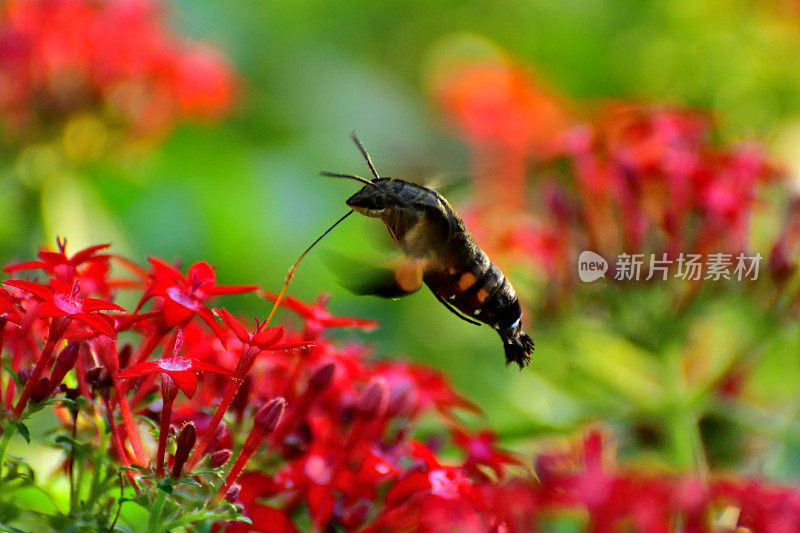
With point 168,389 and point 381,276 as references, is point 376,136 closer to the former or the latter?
A: point 381,276

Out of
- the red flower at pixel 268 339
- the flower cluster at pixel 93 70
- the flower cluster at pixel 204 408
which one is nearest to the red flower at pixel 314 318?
the flower cluster at pixel 204 408

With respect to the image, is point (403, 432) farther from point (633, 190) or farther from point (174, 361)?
point (633, 190)

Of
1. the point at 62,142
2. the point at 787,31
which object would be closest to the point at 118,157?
the point at 62,142

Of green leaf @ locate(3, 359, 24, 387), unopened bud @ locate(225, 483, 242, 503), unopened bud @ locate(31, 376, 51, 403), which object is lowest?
unopened bud @ locate(225, 483, 242, 503)

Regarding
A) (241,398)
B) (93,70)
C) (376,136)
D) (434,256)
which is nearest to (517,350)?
(434,256)

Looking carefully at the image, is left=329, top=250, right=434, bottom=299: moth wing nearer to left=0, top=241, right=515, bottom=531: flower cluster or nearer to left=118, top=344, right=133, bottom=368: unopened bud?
left=0, top=241, right=515, bottom=531: flower cluster

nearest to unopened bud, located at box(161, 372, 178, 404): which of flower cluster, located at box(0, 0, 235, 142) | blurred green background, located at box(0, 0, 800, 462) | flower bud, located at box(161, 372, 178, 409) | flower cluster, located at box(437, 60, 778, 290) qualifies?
flower bud, located at box(161, 372, 178, 409)
